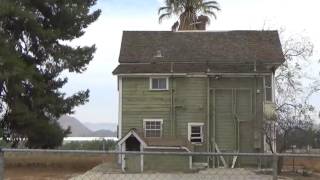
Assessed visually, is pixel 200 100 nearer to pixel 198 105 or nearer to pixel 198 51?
pixel 198 105

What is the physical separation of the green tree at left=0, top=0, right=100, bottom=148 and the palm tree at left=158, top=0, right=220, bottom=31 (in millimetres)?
16211

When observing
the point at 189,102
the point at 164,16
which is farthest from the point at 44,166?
the point at 164,16

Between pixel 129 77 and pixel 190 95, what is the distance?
172 inches

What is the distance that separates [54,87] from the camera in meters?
42.8

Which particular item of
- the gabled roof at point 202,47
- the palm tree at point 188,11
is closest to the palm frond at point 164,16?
the palm tree at point 188,11

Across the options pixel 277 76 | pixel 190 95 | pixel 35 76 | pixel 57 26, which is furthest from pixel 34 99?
pixel 277 76

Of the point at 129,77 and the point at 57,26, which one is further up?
the point at 57,26

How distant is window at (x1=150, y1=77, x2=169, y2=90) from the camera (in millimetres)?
43625

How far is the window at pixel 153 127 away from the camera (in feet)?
143

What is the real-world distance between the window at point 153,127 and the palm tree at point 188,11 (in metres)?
15.7

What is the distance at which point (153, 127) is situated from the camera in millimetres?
43750

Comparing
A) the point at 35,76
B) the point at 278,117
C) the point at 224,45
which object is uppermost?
the point at 224,45

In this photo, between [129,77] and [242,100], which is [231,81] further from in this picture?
[129,77]

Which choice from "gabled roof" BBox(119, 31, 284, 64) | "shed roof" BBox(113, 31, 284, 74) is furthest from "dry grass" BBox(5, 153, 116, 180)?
"gabled roof" BBox(119, 31, 284, 64)
